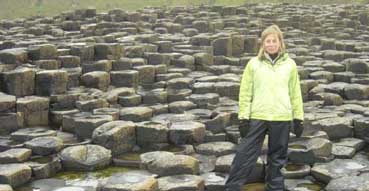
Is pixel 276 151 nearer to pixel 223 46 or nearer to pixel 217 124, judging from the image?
pixel 217 124

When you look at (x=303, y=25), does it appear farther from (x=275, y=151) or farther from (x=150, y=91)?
(x=275, y=151)

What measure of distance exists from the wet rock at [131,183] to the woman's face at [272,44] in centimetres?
225

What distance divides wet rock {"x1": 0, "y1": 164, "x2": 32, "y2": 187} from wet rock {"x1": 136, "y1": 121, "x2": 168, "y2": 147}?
81.0 inches

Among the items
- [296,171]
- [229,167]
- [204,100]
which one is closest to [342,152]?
[296,171]

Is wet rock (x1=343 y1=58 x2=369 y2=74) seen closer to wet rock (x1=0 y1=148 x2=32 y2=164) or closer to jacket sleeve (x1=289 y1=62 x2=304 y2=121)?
jacket sleeve (x1=289 y1=62 x2=304 y2=121)

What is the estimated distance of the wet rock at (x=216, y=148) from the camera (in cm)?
809

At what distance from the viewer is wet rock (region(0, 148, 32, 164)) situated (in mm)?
7586

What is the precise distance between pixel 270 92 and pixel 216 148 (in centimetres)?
221

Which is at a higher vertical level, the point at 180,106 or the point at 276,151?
the point at 276,151

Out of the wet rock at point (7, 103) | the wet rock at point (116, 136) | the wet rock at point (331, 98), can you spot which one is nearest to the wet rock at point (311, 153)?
the wet rock at point (116, 136)

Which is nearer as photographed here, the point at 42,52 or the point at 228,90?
the point at 228,90

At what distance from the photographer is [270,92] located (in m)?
6.26

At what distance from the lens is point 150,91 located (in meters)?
11.5

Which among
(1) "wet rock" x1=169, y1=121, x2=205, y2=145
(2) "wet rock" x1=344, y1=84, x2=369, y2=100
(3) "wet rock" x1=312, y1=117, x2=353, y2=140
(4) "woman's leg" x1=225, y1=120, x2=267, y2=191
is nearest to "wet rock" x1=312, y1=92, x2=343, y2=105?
(2) "wet rock" x1=344, y1=84, x2=369, y2=100
